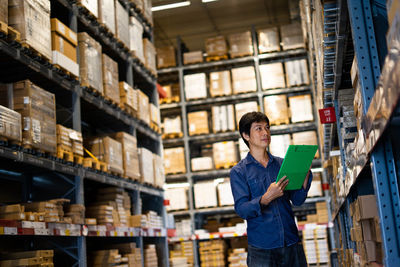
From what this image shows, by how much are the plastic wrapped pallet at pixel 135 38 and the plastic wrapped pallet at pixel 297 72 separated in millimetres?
4284

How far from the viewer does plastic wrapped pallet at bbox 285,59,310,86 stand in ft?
39.7

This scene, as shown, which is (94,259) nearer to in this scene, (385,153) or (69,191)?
(69,191)

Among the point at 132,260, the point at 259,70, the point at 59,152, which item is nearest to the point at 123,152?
the point at 132,260

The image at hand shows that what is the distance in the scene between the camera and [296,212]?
1357cm

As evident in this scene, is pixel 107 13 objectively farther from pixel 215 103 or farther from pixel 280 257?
pixel 215 103

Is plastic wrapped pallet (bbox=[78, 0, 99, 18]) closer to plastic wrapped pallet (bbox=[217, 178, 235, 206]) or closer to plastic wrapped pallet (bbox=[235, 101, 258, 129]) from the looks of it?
plastic wrapped pallet (bbox=[235, 101, 258, 129])

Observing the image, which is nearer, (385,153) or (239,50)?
(385,153)

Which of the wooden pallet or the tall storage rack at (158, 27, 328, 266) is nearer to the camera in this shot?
the tall storage rack at (158, 27, 328, 266)

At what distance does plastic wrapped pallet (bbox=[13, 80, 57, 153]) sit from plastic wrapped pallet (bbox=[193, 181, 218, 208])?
6837 millimetres

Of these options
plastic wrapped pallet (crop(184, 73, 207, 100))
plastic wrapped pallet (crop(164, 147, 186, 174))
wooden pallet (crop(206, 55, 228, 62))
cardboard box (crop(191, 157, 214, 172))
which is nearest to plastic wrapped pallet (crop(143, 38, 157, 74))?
plastic wrapped pallet (crop(184, 73, 207, 100))

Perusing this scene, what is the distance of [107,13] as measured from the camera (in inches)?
299

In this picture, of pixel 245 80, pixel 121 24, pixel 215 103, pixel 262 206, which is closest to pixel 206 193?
pixel 215 103

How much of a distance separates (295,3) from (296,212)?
17.8 ft

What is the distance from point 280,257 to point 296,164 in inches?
26.0
